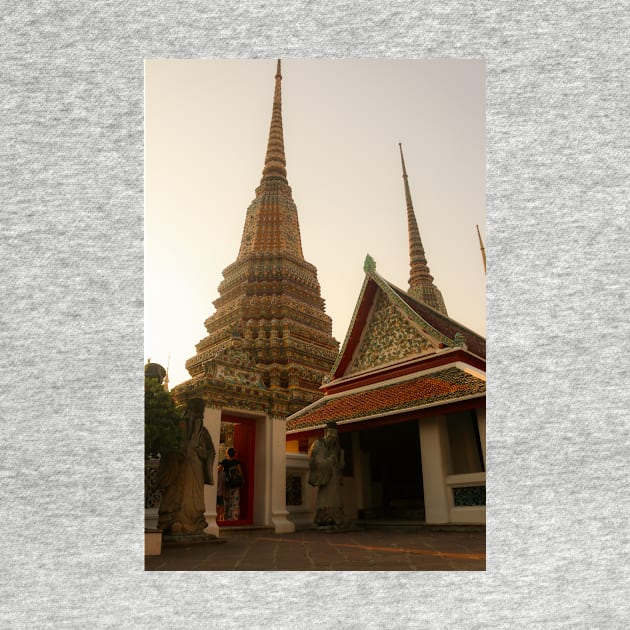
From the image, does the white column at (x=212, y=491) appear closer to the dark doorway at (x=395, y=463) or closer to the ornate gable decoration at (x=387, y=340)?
the dark doorway at (x=395, y=463)

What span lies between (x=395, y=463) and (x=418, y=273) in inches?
304

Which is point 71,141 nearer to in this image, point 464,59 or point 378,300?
point 464,59

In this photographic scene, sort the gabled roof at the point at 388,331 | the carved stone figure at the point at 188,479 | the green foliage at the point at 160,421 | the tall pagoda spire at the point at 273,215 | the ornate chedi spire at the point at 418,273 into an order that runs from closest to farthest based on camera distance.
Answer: the green foliage at the point at 160,421
the carved stone figure at the point at 188,479
the gabled roof at the point at 388,331
the tall pagoda spire at the point at 273,215
the ornate chedi spire at the point at 418,273

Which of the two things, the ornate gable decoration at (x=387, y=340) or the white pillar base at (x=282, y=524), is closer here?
the white pillar base at (x=282, y=524)

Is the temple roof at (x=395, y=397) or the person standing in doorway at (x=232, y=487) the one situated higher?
the temple roof at (x=395, y=397)

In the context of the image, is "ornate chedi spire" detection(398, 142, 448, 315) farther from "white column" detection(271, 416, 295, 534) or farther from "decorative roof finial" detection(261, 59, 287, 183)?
"white column" detection(271, 416, 295, 534)

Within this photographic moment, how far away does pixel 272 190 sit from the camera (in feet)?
41.1

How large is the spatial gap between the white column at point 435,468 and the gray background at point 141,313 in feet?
10.2

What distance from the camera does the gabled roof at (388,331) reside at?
7078 mm

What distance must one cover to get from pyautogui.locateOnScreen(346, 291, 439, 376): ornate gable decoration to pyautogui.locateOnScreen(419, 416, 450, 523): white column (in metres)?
1.08

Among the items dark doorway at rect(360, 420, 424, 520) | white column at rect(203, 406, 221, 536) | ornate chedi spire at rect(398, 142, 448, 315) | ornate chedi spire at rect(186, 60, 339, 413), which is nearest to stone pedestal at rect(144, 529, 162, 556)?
white column at rect(203, 406, 221, 536)

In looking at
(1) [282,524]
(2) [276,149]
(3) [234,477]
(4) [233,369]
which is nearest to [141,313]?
(4) [233,369]

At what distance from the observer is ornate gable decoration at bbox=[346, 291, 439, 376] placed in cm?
712

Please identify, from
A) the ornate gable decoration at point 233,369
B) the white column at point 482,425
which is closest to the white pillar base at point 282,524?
the ornate gable decoration at point 233,369
